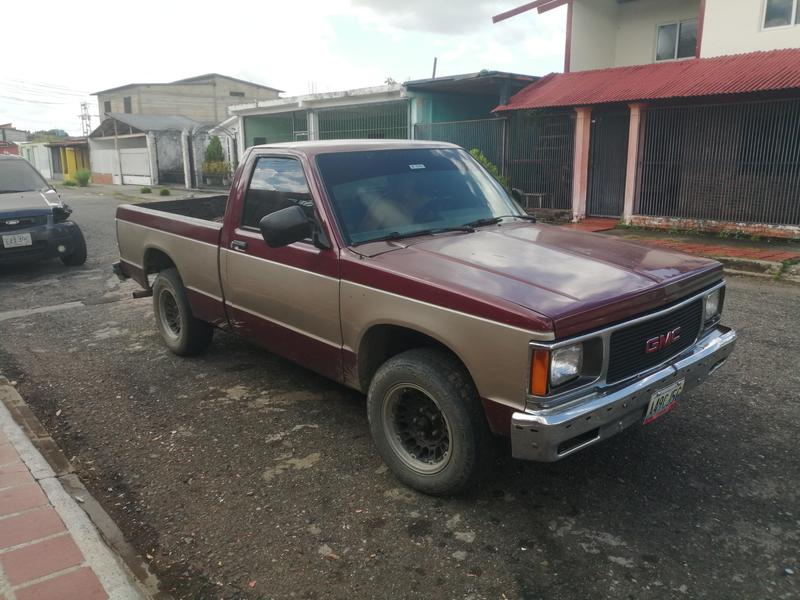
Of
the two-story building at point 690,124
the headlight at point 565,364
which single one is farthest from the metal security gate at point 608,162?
the headlight at point 565,364

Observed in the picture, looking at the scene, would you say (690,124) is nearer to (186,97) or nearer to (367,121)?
(367,121)

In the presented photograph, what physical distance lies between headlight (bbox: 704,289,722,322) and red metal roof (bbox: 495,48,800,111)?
30.4ft

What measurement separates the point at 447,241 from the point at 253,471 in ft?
5.75

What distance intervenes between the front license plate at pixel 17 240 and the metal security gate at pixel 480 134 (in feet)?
30.3

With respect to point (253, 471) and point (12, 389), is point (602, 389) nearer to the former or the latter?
Answer: point (253, 471)

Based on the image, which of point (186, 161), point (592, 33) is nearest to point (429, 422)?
point (592, 33)

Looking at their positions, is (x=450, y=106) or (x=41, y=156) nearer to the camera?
(x=450, y=106)

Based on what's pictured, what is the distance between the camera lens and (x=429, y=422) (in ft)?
11.3

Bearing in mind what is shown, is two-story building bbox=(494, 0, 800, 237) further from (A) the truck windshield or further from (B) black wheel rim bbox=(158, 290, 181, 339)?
(B) black wheel rim bbox=(158, 290, 181, 339)

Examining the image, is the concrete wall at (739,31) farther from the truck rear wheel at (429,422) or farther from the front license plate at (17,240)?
the truck rear wheel at (429,422)

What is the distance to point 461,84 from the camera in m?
18.0

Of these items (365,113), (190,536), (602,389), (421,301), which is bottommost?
(190,536)

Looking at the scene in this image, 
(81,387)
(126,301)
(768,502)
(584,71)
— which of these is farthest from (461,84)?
(768,502)

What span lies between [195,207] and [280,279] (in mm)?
2962
